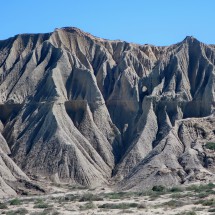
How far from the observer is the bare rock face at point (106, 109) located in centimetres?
8125

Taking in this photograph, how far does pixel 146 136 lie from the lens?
313 ft

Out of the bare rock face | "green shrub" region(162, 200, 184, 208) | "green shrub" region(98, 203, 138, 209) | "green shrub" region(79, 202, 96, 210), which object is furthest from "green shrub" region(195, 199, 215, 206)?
the bare rock face

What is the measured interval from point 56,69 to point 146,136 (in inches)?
797

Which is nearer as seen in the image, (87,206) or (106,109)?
(87,206)

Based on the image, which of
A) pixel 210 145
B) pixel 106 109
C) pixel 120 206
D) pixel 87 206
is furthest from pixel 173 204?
pixel 106 109

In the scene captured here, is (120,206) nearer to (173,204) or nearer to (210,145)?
(173,204)

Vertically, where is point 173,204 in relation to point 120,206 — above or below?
below

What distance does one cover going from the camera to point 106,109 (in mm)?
103938

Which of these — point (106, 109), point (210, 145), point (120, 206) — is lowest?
point (120, 206)

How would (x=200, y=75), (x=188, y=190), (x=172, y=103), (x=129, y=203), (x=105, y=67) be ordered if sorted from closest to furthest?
(x=129, y=203), (x=188, y=190), (x=172, y=103), (x=200, y=75), (x=105, y=67)

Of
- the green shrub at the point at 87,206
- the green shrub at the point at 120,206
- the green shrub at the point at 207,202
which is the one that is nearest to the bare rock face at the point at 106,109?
the green shrub at the point at 87,206

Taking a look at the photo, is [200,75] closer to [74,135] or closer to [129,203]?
[74,135]

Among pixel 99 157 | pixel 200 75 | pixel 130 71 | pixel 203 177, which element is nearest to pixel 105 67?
pixel 130 71

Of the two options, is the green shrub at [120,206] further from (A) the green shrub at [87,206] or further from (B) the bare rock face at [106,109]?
(B) the bare rock face at [106,109]
